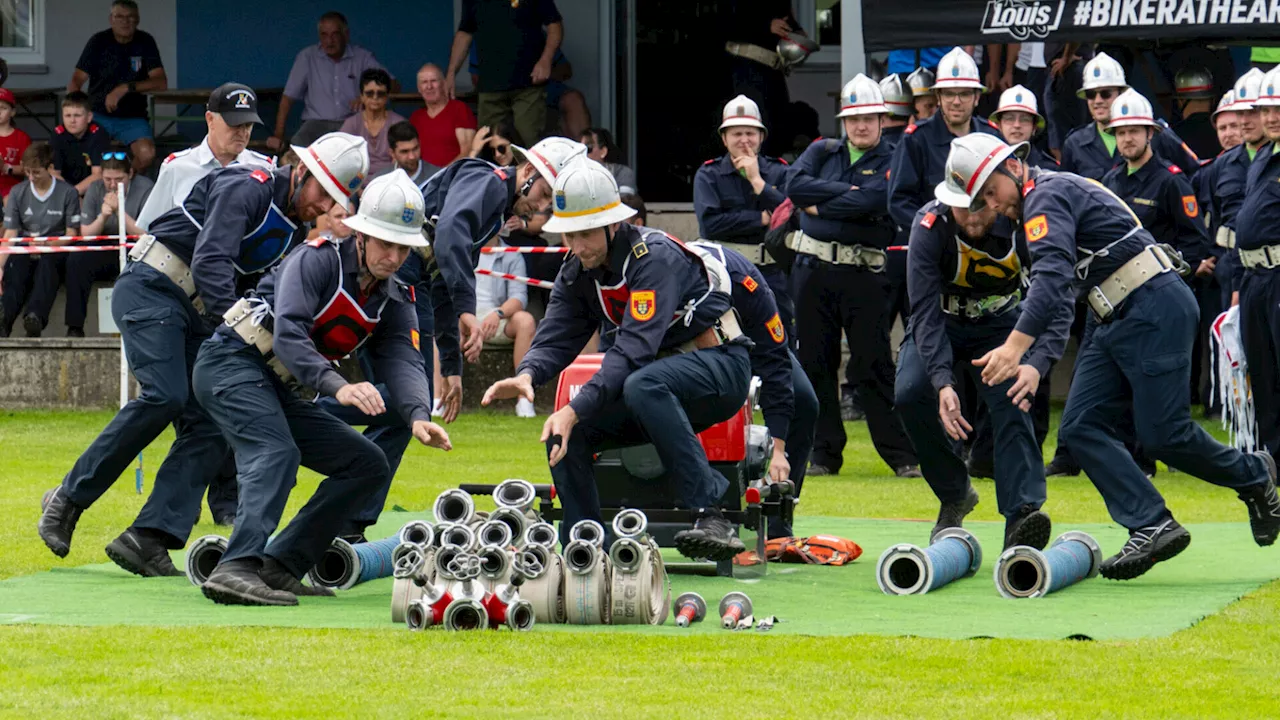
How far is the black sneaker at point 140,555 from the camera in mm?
8805

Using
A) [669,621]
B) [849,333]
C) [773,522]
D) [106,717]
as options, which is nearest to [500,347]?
[849,333]

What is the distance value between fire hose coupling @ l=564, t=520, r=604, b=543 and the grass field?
0.57 meters

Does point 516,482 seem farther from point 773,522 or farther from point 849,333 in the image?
point 849,333

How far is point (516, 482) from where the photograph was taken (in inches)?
318

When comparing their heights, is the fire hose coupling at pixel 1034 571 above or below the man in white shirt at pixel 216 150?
below

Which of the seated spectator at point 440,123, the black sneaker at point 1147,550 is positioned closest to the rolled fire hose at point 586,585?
the black sneaker at point 1147,550

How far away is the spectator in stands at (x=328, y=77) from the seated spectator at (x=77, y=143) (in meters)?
1.62

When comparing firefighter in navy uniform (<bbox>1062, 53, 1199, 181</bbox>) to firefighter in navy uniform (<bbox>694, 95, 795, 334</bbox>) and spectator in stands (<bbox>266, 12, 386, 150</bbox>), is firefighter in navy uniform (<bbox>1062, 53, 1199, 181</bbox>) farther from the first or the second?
spectator in stands (<bbox>266, 12, 386, 150</bbox>)

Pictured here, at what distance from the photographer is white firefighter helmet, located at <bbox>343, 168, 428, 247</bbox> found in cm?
788

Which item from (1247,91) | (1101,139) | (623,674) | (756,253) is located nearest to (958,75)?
(1101,139)

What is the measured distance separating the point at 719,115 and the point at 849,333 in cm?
665

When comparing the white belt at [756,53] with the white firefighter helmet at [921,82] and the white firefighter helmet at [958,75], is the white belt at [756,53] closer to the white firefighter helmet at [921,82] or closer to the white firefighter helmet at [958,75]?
the white firefighter helmet at [921,82]

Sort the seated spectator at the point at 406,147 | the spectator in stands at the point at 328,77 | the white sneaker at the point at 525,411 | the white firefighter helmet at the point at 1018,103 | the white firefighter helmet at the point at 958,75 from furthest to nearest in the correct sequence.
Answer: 1. the spectator in stands at the point at 328,77
2. the white sneaker at the point at 525,411
3. the seated spectator at the point at 406,147
4. the white firefighter helmet at the point at 1018,103
5. the white firefighter helmet at the point at 958,75

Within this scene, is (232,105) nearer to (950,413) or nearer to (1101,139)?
(950,413)
